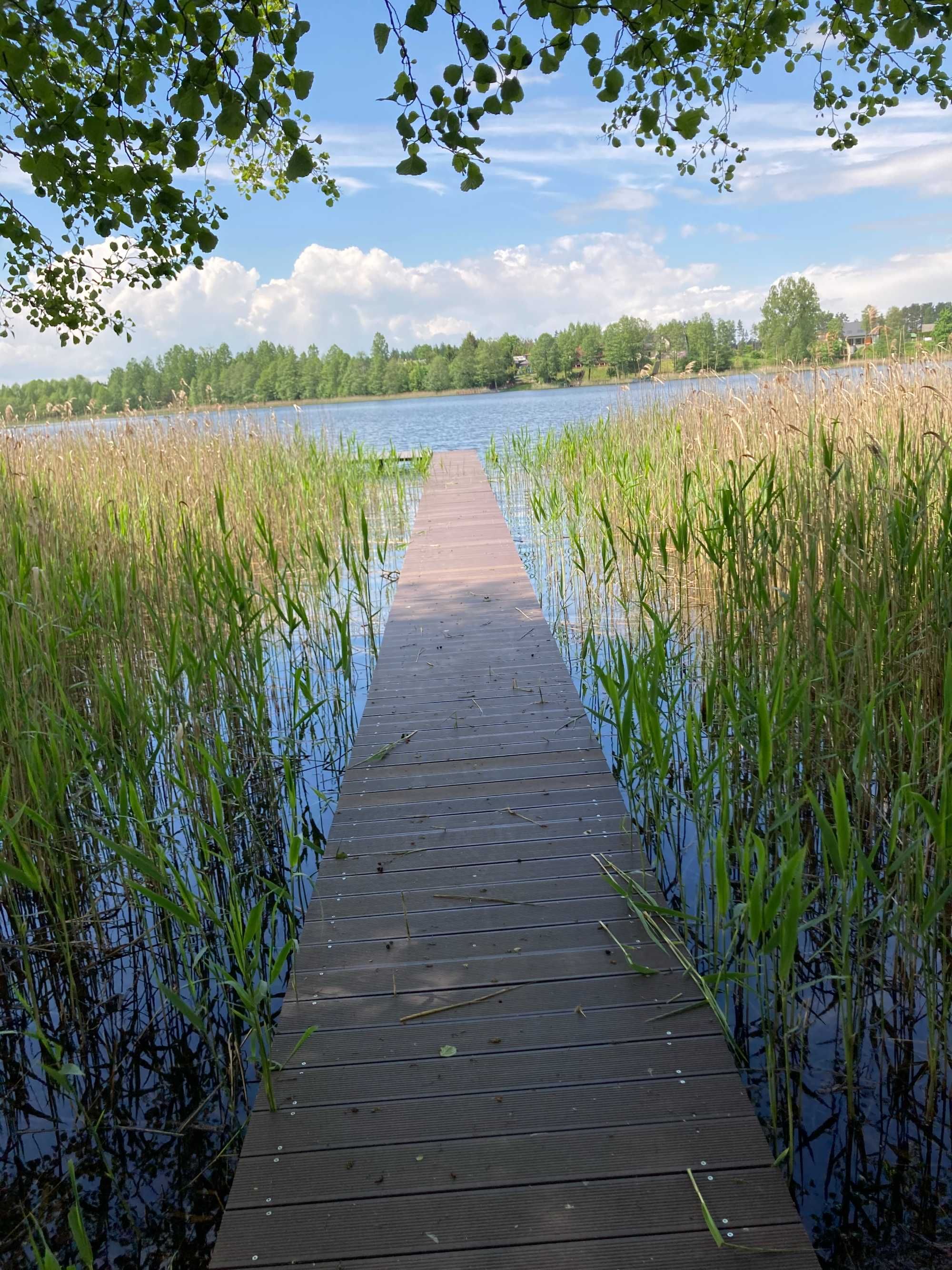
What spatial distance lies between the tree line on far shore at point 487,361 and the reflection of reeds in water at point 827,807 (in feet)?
10.9

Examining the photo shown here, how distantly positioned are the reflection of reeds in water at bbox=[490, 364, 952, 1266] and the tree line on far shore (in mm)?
3333

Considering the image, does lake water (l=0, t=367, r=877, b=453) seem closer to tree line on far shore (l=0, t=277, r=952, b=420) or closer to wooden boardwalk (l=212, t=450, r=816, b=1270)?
tree line on far shore (l=0, t=277, r=952, b=420)

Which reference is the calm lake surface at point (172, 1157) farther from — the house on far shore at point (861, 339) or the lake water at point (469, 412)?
the house on far shore at point (861, 339)

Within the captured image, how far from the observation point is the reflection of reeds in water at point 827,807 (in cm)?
160

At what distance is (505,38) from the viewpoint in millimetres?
2223

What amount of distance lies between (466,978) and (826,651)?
4.30 feet

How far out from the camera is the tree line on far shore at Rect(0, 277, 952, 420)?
24.8 feet

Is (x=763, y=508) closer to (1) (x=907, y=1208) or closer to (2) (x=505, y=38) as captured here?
(2) (x=505, y=38)

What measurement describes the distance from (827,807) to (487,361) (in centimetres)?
4849

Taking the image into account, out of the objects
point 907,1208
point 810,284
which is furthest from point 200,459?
point 810,284

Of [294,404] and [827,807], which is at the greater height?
[294,404]

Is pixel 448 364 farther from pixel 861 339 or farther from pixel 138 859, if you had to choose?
pixel 138 859

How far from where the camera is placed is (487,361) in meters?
48.4

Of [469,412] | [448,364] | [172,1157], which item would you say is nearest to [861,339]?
[172,1157]
